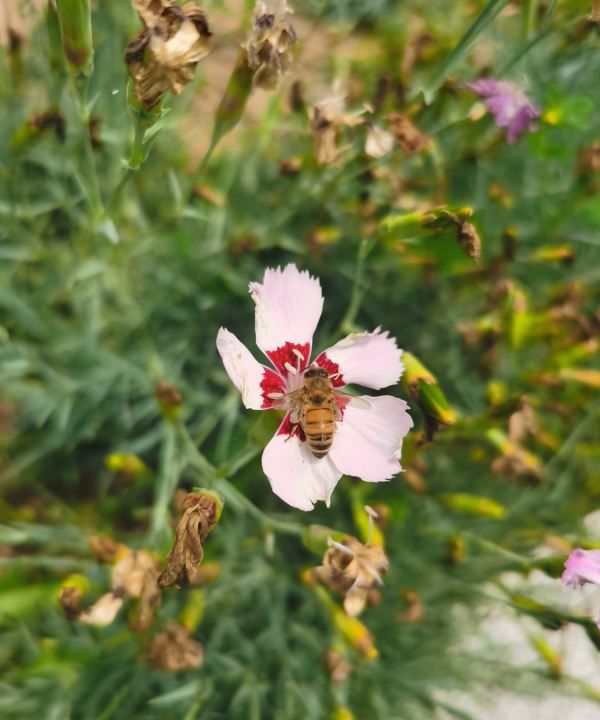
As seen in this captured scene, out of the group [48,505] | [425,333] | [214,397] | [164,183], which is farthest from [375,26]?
[48,505]

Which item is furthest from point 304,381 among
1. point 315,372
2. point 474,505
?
point 474,505

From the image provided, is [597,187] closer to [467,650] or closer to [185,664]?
[467,650]

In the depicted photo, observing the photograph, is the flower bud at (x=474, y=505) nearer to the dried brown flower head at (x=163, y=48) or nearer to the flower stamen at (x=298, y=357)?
the flower stamen at (x=298, y=357)

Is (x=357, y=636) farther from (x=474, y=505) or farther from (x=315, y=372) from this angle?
(x=315, y=372)

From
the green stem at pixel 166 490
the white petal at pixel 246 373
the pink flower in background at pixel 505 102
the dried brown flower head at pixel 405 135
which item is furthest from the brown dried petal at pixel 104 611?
the pink flower in background at pixel 505 102

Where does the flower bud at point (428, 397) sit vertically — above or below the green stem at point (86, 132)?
below

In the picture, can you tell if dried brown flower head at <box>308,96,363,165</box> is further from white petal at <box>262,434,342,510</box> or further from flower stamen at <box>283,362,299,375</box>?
white petal at <box>262,434,342,510</box>
